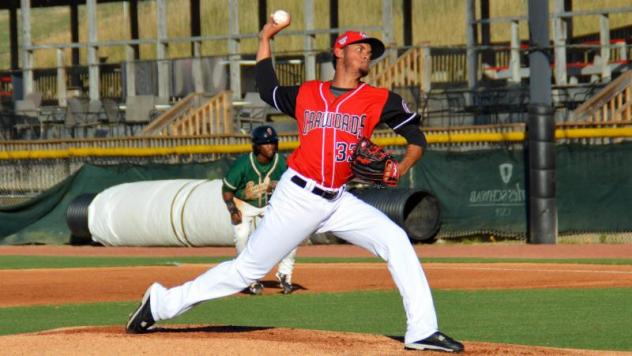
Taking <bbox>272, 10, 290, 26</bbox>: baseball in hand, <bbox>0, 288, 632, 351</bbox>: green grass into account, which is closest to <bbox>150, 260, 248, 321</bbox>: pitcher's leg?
<bbox>272, 10, 290, 26</bbox>: baseball in hand

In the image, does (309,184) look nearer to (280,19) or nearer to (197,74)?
(280,19)

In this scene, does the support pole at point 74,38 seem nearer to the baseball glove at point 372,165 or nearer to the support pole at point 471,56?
the support pole at point 471,56

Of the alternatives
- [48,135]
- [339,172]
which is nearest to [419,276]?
[339,172]

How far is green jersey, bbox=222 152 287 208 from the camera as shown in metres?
14.7

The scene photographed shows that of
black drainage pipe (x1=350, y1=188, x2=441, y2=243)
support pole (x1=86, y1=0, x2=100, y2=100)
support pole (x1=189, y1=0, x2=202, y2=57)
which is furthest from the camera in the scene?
support pole (x1=189, y1=0, x2=202, y2=57)

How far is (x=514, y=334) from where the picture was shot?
10383 mm

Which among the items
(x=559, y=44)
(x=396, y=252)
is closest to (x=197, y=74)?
(x=559, y=44)

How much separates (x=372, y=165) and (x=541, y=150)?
1511 cm

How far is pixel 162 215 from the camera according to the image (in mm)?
24344

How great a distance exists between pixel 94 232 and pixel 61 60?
48.9 ft

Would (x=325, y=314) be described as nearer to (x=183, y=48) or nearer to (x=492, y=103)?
(x=492, y=103)

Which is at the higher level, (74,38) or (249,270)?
(74,38)

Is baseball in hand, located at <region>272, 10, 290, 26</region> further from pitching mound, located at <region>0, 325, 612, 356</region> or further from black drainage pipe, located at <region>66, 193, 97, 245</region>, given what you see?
black drainage pipe, located at <region>66, 193, 97, 245</region>

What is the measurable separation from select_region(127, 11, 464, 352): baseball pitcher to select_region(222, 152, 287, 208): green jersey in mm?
5988
